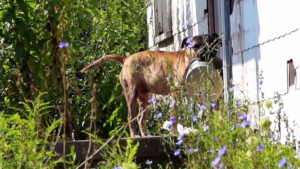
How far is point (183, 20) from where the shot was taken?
10.5 meters

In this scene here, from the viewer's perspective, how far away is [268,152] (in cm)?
360

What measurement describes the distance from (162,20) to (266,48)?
5153 millimetres

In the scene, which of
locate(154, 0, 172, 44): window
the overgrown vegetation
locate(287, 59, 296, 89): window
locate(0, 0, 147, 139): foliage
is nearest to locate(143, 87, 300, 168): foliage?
the overgrown vegetation

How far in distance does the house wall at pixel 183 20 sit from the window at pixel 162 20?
3.1 inches

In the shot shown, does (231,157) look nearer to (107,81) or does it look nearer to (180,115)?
(180,115)

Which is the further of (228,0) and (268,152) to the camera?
(228,0)

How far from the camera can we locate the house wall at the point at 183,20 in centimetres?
970

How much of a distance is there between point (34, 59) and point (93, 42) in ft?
9.42

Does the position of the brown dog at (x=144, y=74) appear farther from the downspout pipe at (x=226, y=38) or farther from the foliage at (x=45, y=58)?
the foliage at (x=45, y=58)

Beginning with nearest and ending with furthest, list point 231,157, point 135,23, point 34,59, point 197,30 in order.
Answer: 1. point 231,157
2. point 34,59
3. point 197,30
4. point 135,23

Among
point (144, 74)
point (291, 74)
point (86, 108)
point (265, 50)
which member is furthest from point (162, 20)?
point (291, 74)

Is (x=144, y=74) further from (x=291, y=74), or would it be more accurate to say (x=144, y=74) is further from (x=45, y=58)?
(x=291, y=74)

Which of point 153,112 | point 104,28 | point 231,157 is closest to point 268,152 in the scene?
point 231,157

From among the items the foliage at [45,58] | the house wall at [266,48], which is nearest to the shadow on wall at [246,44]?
the house wall at [266,48]
